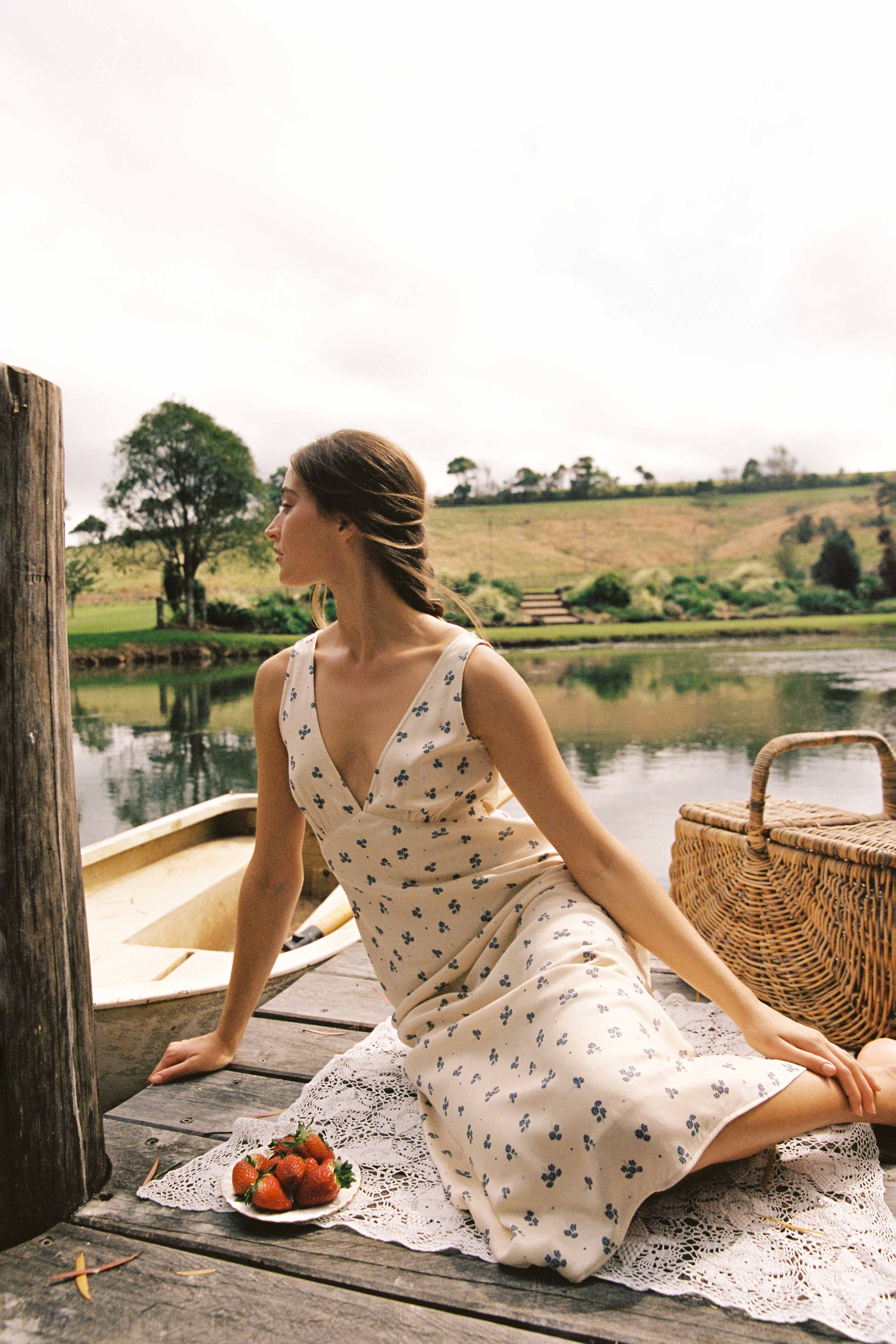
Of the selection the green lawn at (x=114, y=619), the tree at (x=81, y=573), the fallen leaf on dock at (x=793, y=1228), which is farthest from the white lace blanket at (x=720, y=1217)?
the tree at (x=81, y=573)

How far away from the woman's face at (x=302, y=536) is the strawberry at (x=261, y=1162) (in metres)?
0.91

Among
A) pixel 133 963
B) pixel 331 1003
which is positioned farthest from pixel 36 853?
pixel 133 963

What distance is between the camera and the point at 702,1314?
38.4 inches

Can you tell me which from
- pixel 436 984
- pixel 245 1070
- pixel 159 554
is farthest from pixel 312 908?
pixel 159 554

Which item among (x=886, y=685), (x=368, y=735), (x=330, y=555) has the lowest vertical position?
(x=886, y=685)

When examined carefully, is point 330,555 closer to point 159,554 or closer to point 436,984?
point 436,984

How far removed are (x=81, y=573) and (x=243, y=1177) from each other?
21.0m

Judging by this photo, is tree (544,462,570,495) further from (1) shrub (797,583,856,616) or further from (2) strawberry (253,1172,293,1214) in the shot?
(2) strawberry (253,1172,293,1214)

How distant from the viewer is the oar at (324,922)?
248 cm

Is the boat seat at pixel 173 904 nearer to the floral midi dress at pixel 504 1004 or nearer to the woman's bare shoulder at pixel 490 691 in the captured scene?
the floral midi dress at pixel 504 1004

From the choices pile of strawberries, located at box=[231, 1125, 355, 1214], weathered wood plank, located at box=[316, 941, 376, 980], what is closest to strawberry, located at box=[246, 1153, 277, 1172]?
pile of strawberries, located at box=[231, 1125, 355, 1214]

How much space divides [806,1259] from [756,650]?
21609mm

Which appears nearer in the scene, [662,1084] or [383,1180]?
[662,1084]

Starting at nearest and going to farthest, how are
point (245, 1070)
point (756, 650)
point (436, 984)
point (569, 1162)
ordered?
1. point (569, 1162)
2. point (436, 984)
3. point (245, 1070)
4. point (756, 650)
